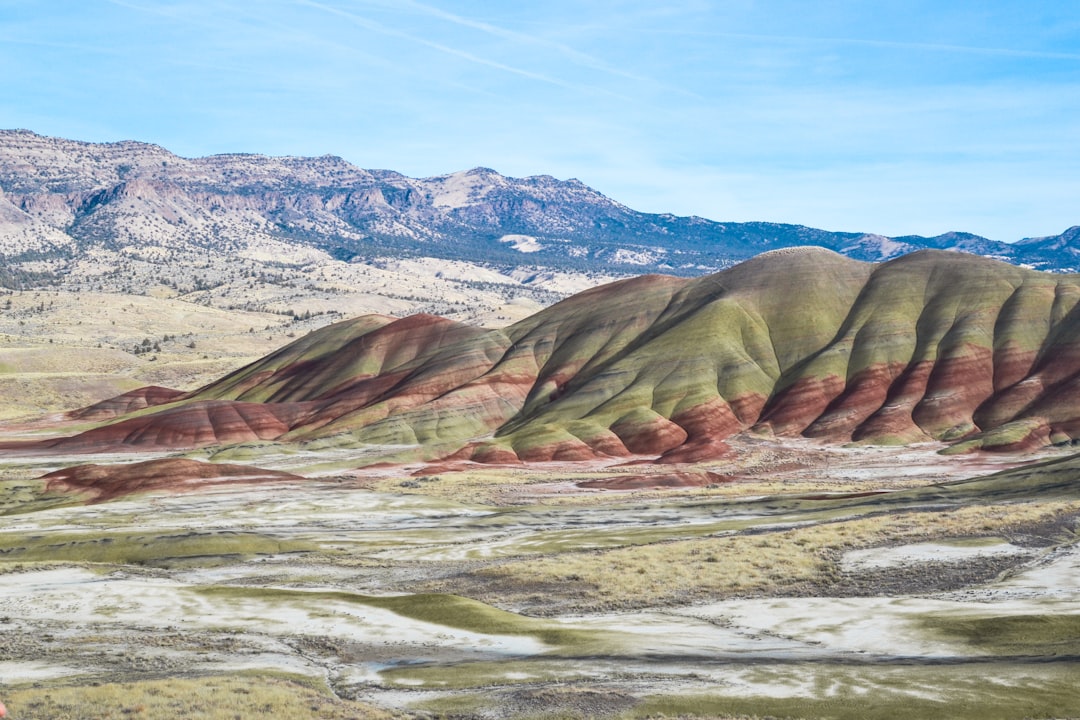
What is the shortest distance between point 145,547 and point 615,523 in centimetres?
3603

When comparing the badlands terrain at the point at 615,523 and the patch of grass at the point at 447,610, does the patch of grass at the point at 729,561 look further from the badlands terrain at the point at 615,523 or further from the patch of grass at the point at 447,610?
the patch of grass at the point at 447,610

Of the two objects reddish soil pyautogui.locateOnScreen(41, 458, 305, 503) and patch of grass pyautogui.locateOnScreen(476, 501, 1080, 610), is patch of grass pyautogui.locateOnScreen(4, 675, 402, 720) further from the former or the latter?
reddish soil pyautogui.locateOnScreen(41, 458, 305, 503)

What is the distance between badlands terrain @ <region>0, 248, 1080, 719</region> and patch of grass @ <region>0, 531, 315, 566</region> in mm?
374

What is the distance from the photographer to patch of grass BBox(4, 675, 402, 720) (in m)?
29.7

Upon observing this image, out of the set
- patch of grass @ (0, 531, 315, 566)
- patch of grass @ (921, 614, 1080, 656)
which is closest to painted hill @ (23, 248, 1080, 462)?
patch of grass @ (0, 531, 315, 566)

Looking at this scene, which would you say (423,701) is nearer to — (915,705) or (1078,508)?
(915,705)

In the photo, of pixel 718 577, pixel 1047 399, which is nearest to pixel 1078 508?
pixel 718 577

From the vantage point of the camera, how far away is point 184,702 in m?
30.8

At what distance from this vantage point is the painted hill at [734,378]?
14600cm

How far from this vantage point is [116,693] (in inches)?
1248

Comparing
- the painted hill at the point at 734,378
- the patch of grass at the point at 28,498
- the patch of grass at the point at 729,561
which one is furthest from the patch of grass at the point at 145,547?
the painted hill at the point at 734,378

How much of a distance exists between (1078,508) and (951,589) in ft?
74.1

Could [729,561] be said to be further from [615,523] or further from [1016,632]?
[615,523]

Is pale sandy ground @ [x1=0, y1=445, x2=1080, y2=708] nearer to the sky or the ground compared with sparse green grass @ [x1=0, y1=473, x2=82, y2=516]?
nearer to the sky
